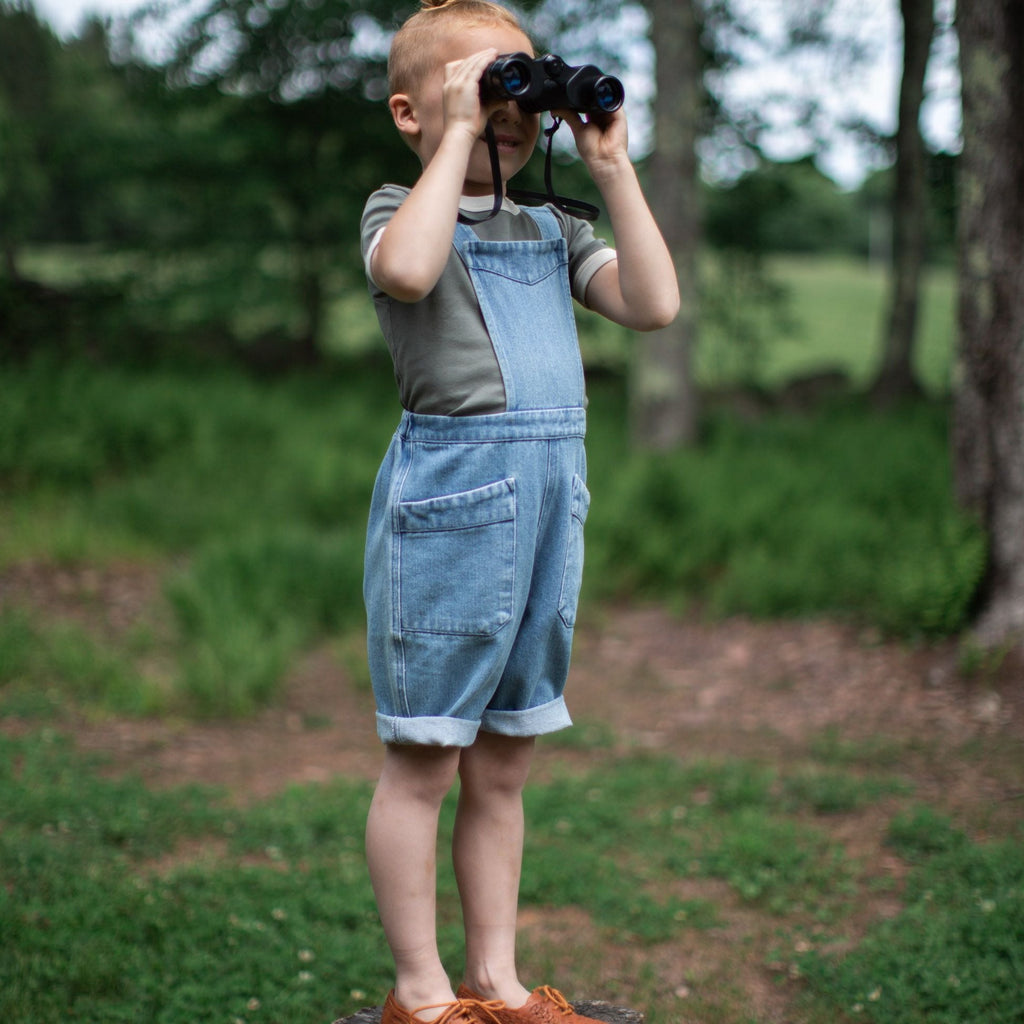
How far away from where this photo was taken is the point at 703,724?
448 cm

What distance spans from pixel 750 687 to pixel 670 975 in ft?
7.03

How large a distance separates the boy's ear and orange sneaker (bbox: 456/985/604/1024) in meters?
1.52

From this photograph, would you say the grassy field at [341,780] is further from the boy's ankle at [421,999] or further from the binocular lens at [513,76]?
the binocular lens at [513,76]

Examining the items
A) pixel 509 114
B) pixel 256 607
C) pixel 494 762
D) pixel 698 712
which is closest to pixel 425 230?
pixel 509 114

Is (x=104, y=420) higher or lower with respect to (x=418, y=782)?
higher

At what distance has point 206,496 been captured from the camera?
6684mm

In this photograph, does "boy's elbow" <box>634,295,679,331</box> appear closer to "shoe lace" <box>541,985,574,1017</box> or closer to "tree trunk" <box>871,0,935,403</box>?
"shoe lace" <box>541,985,574,1017</box>

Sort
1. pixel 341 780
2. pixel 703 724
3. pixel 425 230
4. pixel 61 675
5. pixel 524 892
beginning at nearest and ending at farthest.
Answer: pixel 425 230 → pixel 524 892 → pixel 341 780 → pixel 703 724 → pixel 61 675

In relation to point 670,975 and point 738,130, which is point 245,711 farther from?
point 738,130

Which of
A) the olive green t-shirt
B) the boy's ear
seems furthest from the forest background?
the boy's ear

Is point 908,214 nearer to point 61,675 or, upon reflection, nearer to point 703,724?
point 703,724

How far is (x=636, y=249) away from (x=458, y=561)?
612mm

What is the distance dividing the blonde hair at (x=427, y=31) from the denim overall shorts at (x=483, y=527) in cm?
27

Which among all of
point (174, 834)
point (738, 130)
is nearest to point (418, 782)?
point (174, 834)
